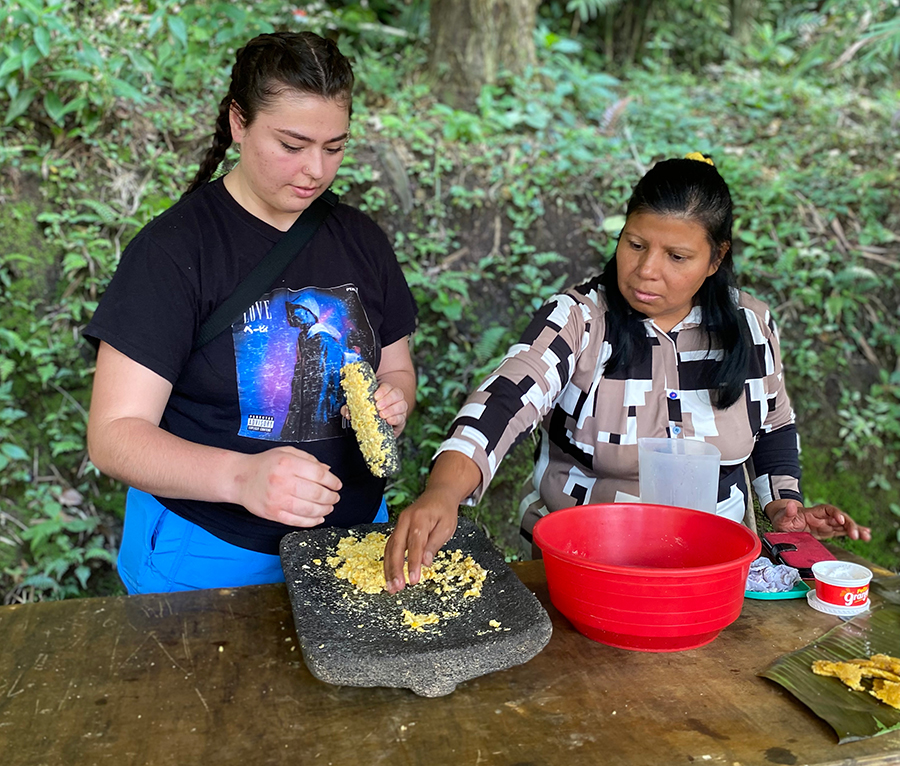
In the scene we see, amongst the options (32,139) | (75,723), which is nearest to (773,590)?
(75,723)

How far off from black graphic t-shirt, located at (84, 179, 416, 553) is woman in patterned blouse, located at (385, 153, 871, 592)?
46 centimetres

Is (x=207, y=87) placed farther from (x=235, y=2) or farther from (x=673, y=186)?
(x=673, y=186)

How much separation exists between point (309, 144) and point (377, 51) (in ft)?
14.7

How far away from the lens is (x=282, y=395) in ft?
7.09

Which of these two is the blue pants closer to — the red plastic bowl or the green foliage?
the red plastic bowl

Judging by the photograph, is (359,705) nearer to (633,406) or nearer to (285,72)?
(633,406)

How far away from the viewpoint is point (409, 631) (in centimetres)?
159

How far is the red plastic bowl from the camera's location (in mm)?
1565

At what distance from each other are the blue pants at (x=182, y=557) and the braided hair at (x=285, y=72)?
1.02 meters

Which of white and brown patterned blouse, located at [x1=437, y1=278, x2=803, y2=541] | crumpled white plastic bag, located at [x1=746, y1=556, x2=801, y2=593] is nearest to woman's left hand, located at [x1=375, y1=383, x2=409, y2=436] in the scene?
white and brown patterned blouse, located at [x1=437, y1=278, x2=803, y2=541]

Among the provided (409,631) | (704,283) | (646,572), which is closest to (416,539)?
(409,631)

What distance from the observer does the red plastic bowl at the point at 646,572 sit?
1.57 metres

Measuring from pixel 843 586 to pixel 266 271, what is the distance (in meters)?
1.53

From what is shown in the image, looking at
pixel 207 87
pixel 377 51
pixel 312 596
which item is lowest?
pixel 312 596
